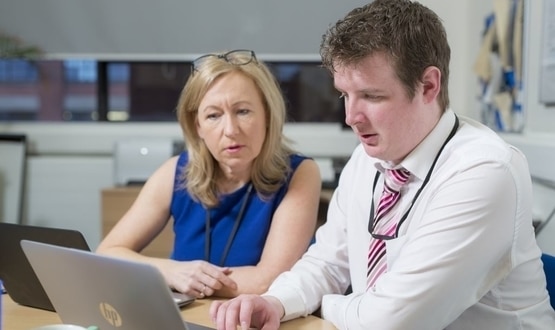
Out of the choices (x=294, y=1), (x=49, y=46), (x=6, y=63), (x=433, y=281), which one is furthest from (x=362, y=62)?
(x=6, y=63)

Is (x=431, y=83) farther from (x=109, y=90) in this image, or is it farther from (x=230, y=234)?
(x=109, y=90)

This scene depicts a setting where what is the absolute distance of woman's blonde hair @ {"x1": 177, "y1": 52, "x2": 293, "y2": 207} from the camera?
200cm

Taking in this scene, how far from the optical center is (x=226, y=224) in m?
2.01

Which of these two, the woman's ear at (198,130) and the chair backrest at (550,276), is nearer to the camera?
the chair backrest at (550,276)

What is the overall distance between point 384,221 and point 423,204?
14 cm

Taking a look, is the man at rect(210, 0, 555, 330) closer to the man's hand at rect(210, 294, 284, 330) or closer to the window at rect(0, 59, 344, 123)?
the man's hand at rect(210, 294, 284, 330)

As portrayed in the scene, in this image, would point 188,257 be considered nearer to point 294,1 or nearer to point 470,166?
point 470,166

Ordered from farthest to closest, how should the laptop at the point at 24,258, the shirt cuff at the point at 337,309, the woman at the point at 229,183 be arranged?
the woman at the point at 229,183
the laptop at the point at 24,258
the shirt cuff at the point at 337,309

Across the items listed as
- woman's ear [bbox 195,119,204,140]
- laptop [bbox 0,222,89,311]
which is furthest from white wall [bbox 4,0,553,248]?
laptop [bbox 0,222,89,311]

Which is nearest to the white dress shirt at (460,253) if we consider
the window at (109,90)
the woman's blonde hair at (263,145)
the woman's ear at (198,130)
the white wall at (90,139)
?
the woman's blonde hair at (263,145)

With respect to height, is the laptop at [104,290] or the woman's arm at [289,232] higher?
the laptop at [104,290]

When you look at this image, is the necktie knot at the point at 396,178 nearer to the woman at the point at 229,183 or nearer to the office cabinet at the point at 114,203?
the woman at the point at 229,183

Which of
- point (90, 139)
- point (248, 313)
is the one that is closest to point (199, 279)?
point (248, 313)

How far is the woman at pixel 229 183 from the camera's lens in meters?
1.95
